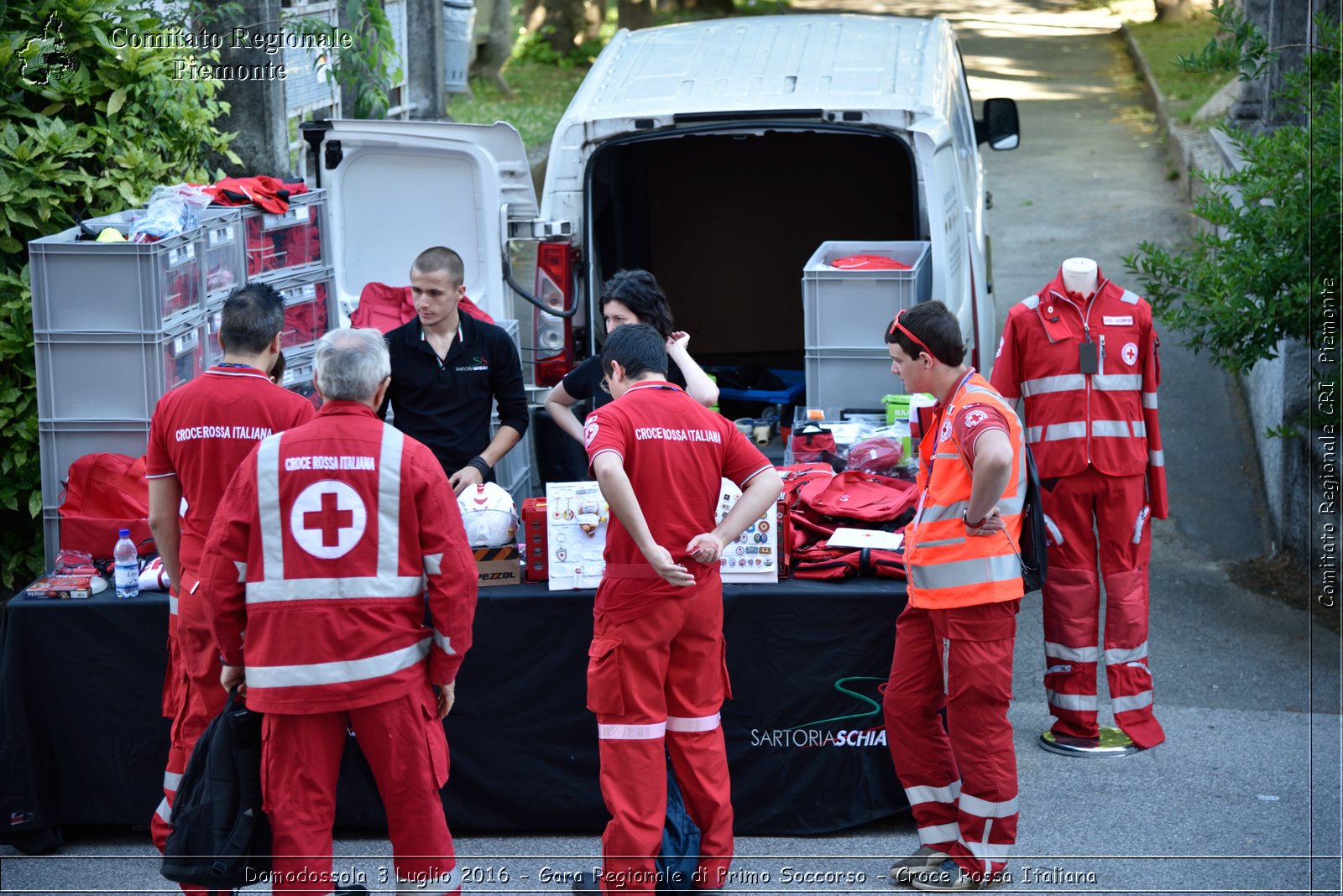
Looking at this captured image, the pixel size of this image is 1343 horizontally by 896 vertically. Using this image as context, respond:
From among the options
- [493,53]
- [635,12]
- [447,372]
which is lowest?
[447,372]

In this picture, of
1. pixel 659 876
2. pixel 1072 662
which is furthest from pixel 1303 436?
pixel 659 876

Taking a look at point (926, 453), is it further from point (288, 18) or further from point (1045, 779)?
point (288, 18)

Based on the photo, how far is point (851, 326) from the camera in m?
6.09

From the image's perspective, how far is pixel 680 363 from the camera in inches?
210

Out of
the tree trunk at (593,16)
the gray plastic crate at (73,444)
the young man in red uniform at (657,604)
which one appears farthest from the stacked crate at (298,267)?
the tree trunk at (593,16)

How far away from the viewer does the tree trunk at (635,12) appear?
68.5 ft

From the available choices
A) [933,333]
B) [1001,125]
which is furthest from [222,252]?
[1001,125]

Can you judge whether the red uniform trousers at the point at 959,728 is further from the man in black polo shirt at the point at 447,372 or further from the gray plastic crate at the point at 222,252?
the gray plastic crate at the point at 222,252

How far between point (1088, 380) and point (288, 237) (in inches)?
140

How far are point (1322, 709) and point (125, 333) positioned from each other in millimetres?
4920

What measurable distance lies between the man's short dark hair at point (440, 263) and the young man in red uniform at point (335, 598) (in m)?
1.40

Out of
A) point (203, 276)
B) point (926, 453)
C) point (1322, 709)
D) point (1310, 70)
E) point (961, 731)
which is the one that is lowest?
point (1322, 709)

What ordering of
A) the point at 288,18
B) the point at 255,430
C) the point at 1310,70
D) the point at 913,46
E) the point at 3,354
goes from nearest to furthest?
the point at 255,430 < the point at 3,354 < the point at 1310,70 < the point at 913,46 < the point at 288,18

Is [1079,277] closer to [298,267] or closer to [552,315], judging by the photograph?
[552,315]
